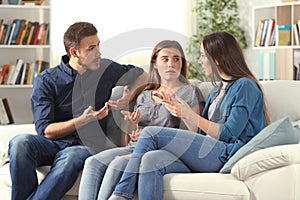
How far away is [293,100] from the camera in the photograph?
3.49 meters

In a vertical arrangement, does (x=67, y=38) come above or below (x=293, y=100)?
above

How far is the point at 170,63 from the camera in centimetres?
342

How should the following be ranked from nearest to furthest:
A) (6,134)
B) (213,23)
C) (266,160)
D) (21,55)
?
(266,160) → (6,134) → (21,55) → (213,23)

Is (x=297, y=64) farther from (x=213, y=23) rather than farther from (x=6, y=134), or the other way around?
(x=6, y=134)

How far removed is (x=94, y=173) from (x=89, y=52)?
0.78m

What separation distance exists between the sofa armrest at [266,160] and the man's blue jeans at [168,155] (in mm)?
178

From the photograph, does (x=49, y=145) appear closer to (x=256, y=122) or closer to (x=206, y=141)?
(x=206, y=141)

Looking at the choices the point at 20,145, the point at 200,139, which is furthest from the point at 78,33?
the point at 200,139

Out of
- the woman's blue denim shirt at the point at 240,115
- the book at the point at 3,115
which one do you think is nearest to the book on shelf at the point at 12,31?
the book at the point at 3,115

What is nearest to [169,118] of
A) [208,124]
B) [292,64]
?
[208,124]

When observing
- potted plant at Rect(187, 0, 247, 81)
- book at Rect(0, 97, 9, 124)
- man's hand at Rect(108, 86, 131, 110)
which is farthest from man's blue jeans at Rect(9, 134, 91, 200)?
potted plant at Rect(187, 0, 247, 81)

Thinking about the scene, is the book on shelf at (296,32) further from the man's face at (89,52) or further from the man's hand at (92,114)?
the man's hand at (92,114)

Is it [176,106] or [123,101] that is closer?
[176,106]

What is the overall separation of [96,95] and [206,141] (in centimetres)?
80
